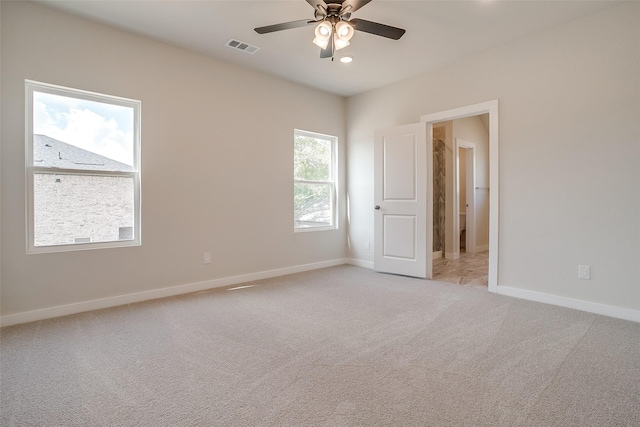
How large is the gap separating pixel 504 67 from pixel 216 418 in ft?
13.3

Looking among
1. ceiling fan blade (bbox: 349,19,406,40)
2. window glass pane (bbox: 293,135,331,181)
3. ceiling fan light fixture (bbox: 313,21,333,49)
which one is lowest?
window glass pane (bbox: 293,135,331,181)

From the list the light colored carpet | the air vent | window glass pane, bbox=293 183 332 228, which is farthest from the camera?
window glass pane, bbox=293 183 332 228

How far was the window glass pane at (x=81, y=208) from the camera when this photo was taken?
2811 millimetres

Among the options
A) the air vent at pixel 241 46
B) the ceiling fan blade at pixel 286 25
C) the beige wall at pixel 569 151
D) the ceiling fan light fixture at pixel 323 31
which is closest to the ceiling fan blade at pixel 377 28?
the ceiling fan light fixture at pixel 323 31

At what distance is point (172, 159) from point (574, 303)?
14.0 feet

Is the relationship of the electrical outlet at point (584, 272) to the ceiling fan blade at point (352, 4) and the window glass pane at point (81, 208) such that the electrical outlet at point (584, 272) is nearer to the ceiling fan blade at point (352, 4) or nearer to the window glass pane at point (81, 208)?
the ceiling fan blade at point (352, 4)

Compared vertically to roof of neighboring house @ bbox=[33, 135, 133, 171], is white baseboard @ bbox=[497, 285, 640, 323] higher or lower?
lower

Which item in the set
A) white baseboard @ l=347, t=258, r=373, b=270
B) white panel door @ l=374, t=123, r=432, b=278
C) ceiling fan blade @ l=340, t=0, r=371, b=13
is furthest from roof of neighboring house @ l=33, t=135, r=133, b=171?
white baseboard @ l=347, t=258, r=373, b=270

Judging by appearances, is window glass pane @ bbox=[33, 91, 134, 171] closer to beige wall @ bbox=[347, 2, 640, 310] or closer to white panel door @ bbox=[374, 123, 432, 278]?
white panel door @ bbox=[374, 123, 432, 278]

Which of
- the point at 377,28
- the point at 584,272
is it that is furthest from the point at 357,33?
the point at 584,272

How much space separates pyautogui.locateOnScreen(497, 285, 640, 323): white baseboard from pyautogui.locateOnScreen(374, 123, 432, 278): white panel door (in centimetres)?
102

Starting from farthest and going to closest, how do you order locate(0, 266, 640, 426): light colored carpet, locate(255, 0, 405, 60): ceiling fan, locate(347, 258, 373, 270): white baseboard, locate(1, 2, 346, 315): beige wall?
locate(347, 258, 373, 270): white baseboard → locate(1, 2, 346, 315): beige wall → locate(255, 0, 405, 60): ceiling fan → locate(0, 266, 640, 426): light colored carpet

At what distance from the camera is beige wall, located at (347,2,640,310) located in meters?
2.73

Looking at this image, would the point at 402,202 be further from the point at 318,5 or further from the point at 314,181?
the point at 318,5
